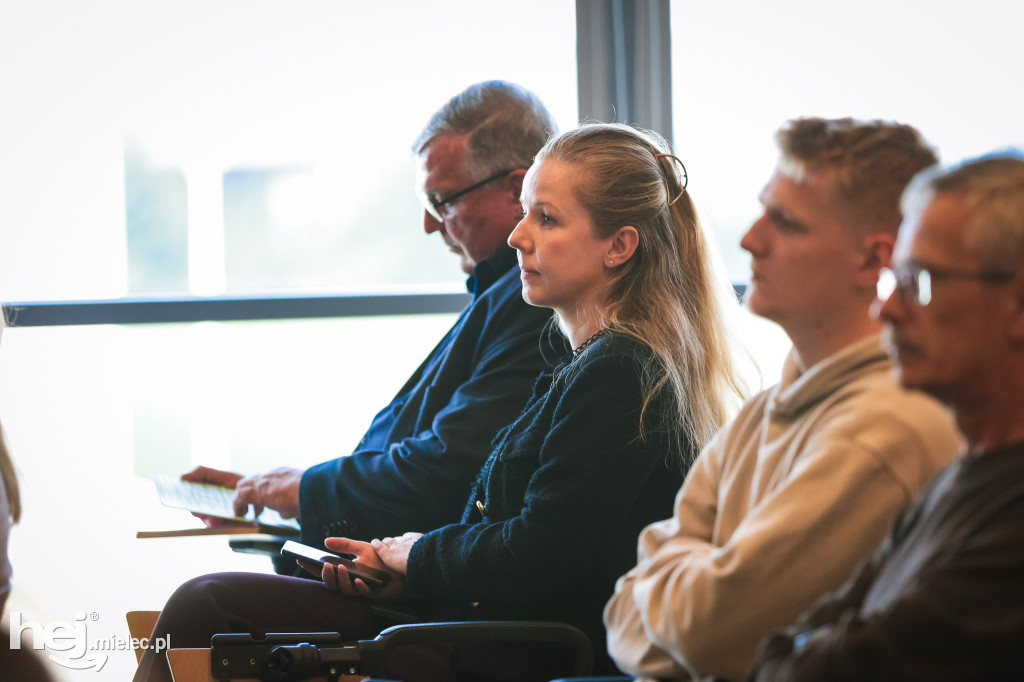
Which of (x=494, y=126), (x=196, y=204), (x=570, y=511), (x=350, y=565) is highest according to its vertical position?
(x=494, y=126)

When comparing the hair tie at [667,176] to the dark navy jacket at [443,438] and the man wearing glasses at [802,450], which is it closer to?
the dark navy jacket at [443,438]

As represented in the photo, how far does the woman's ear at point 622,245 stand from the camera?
181 cm

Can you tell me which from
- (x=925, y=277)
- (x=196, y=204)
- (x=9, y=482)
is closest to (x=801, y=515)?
(x=925, y=277)

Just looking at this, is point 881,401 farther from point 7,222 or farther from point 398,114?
point 7,222

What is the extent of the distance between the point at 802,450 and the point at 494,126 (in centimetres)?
147

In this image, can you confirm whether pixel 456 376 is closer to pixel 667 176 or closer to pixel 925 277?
pixel 667 176

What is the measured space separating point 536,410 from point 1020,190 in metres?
1.01

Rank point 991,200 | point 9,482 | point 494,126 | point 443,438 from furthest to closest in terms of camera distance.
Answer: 1. point 494,126
2. point 443,438
3. point 9,482
4. point 991,200

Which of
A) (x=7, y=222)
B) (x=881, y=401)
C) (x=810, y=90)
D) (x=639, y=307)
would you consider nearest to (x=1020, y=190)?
(x=881, y=401)

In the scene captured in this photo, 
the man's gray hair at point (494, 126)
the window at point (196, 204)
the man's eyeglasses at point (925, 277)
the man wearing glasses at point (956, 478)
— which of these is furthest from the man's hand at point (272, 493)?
the man's eyeglasses at point (925, 277)

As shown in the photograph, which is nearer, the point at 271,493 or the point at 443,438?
the point at 443,438

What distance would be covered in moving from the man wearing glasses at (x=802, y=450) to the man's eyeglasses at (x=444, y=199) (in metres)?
1.20

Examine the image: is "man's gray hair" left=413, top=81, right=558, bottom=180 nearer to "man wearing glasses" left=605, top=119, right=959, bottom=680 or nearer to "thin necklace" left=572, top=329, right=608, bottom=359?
"thin necklace" left=572, top=329, right=608, bottom=359

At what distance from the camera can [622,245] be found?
1816 mm
